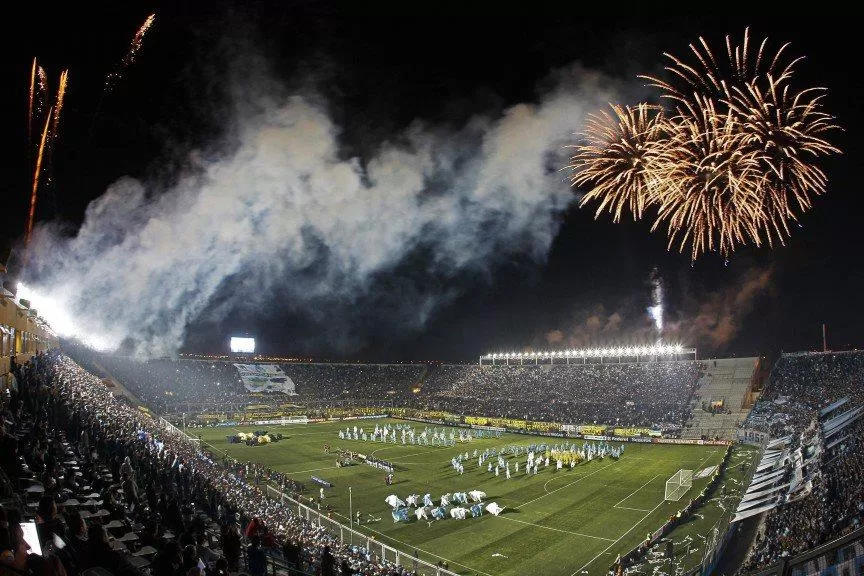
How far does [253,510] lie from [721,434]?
128ft

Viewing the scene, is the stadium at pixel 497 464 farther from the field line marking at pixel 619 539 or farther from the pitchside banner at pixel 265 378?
the pitchside banner at pixel 265 378

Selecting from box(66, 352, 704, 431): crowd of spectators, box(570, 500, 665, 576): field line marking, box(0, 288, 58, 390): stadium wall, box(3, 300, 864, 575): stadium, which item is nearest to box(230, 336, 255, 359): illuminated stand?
box(66, 352, 704, 431): crowd of spectators

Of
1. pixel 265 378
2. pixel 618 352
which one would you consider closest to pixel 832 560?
pixel 618 352

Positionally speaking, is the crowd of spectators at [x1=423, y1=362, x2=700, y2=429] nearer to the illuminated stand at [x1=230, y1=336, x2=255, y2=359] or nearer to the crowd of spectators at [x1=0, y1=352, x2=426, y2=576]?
the illuminated stand at [x1=230, y1=336, x2=255, y2=359]

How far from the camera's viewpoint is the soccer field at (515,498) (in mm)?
19969

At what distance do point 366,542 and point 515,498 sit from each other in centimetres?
1024

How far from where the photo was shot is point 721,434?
142 feet

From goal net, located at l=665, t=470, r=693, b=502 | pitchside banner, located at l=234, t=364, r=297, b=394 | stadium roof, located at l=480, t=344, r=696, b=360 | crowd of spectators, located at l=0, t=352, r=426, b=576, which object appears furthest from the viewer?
pitchside banner, located at l=234, t=364, r=297, b=394

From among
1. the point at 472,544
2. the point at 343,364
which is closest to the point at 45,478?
the point at 472,544

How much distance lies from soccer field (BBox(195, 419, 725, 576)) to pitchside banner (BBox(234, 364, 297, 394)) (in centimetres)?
2954

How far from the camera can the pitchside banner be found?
7544 centimetres

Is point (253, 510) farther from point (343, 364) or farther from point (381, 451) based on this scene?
point (343, 364)

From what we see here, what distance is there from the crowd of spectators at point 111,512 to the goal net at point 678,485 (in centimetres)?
1613

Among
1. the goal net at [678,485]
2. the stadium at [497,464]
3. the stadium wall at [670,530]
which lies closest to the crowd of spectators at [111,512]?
the stadium at [497,464]
